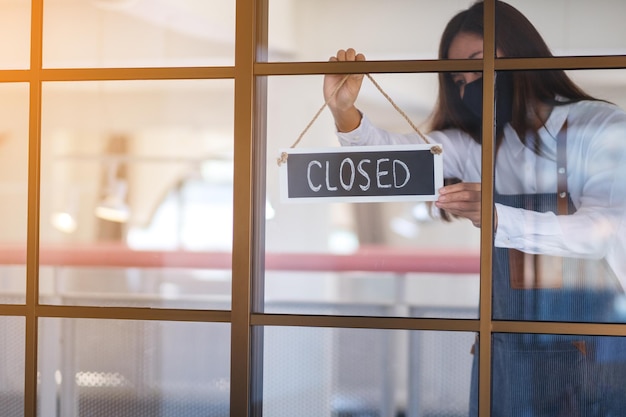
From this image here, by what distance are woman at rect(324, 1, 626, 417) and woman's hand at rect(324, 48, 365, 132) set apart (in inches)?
10.5

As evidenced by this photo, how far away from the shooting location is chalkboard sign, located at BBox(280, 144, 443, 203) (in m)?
2.14

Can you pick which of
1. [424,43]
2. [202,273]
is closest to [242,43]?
[424,43]

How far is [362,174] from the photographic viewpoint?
7.10ft

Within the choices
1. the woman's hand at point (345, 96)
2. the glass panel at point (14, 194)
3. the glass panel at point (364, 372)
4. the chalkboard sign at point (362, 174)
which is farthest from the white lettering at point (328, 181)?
the glass panel at point (14, 194)

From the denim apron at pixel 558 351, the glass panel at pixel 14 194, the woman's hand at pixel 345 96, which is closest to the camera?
the denim apron at pixel 558 351

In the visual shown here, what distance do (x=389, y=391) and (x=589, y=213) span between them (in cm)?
73

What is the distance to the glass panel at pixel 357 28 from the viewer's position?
2145mm

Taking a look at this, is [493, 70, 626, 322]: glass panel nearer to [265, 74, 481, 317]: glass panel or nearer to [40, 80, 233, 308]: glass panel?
[265, 74, 481, 317]: glass panel

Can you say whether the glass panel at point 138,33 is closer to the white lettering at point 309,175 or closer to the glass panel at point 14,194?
the glass panel at point 14,194

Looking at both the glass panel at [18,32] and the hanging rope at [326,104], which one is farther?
the glass panel at [18,32]

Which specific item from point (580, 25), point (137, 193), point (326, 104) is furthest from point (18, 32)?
point (580, 25)

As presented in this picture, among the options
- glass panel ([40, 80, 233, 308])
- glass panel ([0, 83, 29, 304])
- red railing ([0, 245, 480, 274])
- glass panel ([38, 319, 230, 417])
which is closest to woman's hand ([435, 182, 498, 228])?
red railing ([0, 245, 480, 274])

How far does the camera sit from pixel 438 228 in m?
2.12

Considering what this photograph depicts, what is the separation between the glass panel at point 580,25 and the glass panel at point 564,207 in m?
0.07
